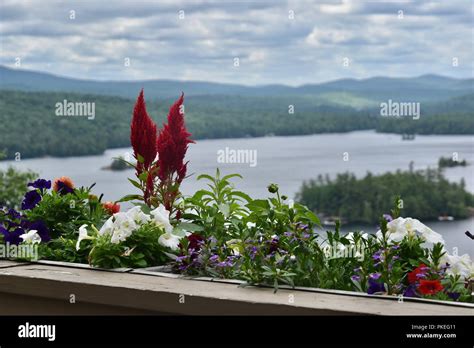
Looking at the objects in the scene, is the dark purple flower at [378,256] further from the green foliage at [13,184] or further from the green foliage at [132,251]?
the green foliage at [13,184]

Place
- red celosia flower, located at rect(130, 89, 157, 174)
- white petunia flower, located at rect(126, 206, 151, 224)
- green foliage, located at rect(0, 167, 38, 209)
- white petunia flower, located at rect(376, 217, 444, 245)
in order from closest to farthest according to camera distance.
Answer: white petunia flower, located at rect(376, 217, 444, 245), white petunia flower, located at rect(126, 206, 151, 224), red celosia flower, located at rect(130, 89, 157, 174), green foliage, located at rect(0, 167, 38, 209)

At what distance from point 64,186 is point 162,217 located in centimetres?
73

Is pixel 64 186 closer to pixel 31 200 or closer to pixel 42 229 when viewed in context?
pixel 31 200

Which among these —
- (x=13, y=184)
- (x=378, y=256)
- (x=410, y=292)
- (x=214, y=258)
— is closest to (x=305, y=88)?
(x=13, y=184)

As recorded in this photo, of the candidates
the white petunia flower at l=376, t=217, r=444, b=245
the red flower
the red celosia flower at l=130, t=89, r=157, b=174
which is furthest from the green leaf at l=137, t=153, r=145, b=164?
the red flower

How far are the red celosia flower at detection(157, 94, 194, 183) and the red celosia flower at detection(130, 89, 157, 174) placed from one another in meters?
0.05

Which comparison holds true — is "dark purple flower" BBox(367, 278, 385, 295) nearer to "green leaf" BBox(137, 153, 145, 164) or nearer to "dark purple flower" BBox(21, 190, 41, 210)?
"green leaf" BBox(137, 153, 145, 164)

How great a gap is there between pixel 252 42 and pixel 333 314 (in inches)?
1845

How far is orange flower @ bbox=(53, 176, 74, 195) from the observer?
3.20 m

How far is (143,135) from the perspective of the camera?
2832 millimetres

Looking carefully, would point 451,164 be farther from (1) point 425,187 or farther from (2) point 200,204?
(2) point 200,204

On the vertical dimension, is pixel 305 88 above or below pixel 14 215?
above

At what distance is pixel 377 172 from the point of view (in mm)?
32594
